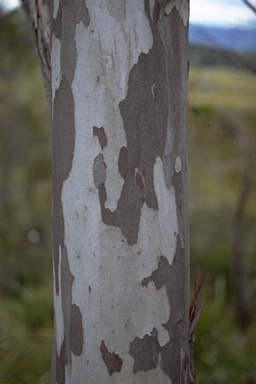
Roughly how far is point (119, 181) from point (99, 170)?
0.19 feet

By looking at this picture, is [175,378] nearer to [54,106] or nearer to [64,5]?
[54,106]

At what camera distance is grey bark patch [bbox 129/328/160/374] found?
133cm

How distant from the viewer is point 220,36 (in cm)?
332

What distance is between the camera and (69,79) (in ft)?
4.31

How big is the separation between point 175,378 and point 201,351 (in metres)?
1.97

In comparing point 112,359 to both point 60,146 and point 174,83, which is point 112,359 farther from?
point 174,83

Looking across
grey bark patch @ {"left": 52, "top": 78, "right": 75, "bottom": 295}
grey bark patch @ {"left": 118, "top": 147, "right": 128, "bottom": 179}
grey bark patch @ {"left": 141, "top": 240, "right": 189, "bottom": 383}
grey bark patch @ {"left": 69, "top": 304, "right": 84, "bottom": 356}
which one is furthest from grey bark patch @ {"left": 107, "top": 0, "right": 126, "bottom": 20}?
grey bark patch @ {"left": 69, "top": 304, "right": 84, "bottom": 356}

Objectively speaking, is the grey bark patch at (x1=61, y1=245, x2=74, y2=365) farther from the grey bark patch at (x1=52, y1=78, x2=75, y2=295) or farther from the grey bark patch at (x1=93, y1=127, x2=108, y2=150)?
the grey bark patch at (x1=93, y1=127, x2=108, y2=150)

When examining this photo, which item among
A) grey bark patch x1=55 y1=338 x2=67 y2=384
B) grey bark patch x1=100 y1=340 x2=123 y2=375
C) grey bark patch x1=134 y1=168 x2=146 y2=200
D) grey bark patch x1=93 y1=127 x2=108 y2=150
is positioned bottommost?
grey bark patch x1=55 y1=338 x2=67 y2=384

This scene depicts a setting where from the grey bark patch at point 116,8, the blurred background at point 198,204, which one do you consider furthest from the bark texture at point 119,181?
the blurred background at point 198,204

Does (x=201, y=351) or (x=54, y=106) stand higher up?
(x=54, y=106)

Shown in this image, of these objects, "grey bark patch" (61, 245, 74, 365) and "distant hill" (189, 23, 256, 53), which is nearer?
"grey bark patch" (61, 245, 74, 365)

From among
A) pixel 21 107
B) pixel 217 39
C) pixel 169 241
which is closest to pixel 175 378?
pixel 169 241

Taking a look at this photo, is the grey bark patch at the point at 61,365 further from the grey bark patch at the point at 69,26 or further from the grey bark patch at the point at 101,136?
the grey bark patch at the point at 69,26
